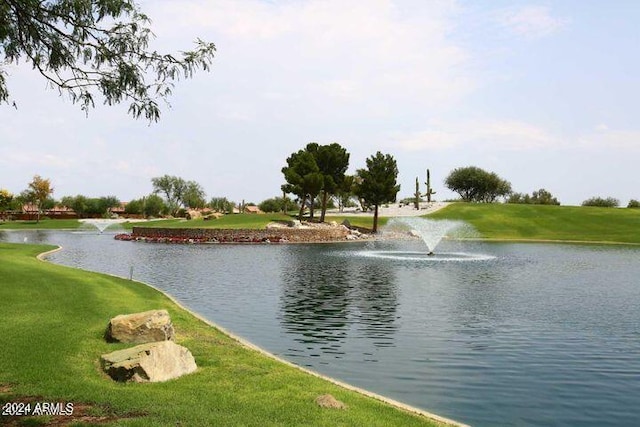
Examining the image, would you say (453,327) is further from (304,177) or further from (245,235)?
(304,177)

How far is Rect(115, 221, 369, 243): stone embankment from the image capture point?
247 feet

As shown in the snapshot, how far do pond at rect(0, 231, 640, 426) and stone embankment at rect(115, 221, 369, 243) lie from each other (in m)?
31.3

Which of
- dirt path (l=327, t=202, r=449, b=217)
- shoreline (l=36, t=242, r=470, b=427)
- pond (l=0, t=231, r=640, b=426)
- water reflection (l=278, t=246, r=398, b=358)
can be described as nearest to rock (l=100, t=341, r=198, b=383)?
shoreline (l=36, t=242, r=470, b=427)

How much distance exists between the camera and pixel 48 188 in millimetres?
144375

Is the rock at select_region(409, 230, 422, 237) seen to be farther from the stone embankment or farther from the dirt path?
the dirt path

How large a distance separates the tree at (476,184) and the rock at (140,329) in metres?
152

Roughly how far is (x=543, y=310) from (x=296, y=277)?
1637 cm

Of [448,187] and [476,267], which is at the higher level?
[448,187]

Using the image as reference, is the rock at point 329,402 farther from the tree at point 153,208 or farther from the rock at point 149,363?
the tree at point 153,208

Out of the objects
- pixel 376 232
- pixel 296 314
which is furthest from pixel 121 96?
pixel 376 232

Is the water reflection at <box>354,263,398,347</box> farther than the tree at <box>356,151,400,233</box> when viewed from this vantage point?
No

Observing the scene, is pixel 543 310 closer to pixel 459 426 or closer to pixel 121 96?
pixel 459 426

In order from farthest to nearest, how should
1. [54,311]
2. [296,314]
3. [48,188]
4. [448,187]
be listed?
[448,187] → [48,188] → [296,314] → [54,311]

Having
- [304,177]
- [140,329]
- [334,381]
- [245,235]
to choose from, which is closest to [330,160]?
[304,177]
